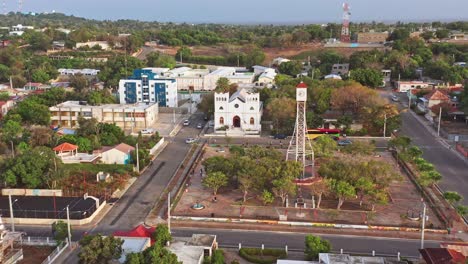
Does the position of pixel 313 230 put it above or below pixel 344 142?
below

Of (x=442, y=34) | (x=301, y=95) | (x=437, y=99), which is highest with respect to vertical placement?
(x=442, y=34)

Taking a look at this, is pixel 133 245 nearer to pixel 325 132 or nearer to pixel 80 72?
pixel 325 132

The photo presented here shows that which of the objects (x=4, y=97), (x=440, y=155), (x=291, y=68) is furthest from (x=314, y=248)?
(x=291, y=68)

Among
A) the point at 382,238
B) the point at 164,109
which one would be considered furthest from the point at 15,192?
the point at 164,109

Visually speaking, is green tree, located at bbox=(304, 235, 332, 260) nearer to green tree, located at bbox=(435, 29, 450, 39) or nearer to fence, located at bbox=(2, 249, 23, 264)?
fence, located at bbox=(2, 249, 23, 264)

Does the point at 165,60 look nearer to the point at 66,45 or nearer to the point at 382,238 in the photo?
the point at 66,45

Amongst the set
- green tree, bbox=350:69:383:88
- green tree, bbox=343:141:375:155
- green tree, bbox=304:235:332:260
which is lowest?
green tree, bbox=304:235:332:260

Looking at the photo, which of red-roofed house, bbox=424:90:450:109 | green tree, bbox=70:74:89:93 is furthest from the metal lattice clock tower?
green tree, bbox=70:74:89:93
